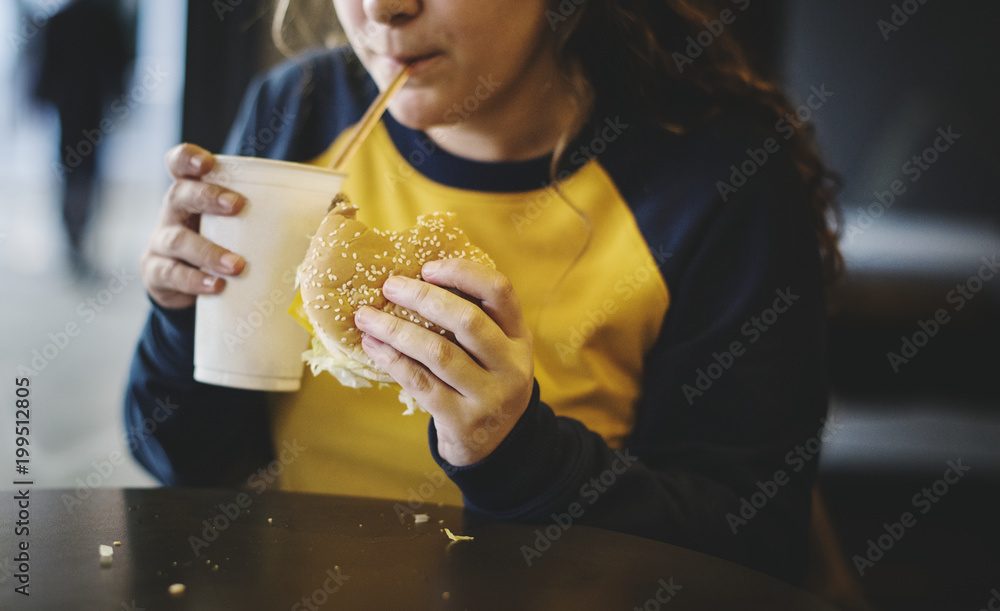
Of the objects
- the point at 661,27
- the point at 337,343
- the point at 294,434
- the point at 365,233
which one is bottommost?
the point at 294,434

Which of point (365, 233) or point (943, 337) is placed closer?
point (365, 233)

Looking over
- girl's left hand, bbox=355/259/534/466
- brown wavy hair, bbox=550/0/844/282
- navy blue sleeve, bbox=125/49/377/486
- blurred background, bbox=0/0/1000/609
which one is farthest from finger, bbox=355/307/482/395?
blurred background, bbox=0/0/1000/609

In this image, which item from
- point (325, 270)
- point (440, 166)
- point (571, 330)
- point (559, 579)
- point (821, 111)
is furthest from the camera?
point (821, 111)

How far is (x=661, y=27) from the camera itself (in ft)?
4.33

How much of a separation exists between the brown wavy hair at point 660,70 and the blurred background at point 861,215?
1575 mm

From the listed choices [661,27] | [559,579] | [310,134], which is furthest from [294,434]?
[661,27]

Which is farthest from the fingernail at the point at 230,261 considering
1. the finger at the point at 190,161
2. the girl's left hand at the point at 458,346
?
the girl's left hand at the point at 458,346

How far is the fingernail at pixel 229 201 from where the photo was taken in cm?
92

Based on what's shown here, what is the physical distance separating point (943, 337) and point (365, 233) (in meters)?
2.89

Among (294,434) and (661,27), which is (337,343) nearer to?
(294,434)

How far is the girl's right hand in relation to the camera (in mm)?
933

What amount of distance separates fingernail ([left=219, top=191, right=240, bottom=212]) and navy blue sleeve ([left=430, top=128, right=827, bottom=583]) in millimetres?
355

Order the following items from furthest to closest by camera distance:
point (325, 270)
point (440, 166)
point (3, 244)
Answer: point (3, 244), point (440, 166), point (325, 270)

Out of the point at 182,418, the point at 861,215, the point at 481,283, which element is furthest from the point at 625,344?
the point at 861,215
